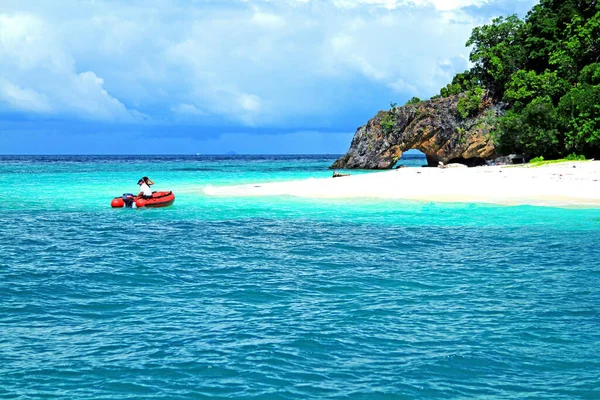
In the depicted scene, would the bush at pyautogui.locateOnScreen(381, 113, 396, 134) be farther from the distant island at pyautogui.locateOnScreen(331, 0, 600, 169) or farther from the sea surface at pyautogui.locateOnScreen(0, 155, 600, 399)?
the sea surface at pyautogui.locateOnScreen(0, 155, 600, 399)

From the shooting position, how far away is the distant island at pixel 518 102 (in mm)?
49312

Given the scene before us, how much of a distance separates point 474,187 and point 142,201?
677 inches

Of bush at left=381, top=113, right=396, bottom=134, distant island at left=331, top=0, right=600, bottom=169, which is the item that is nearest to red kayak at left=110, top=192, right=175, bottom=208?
distant island at left=331, top=0, right=600, bottom=169

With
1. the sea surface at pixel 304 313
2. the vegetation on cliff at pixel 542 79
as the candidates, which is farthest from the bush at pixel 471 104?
the sea surface at pixel 304 313

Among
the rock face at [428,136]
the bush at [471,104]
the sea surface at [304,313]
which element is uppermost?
the bush at [471,104]

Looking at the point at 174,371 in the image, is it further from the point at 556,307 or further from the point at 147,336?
the point at 556,307

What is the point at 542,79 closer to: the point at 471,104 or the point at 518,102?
the point at 518,102

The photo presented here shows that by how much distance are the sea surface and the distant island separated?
3081cm

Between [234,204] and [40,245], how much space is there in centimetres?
1357

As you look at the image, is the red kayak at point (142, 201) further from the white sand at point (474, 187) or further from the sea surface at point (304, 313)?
the sea surface at point (304, 313)

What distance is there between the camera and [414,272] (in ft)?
47.0

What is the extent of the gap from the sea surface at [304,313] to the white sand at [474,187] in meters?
8.59

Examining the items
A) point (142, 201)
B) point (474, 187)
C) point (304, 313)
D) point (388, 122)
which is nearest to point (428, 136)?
point (388, 122)

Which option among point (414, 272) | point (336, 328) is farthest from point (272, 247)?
point (336, 328)
